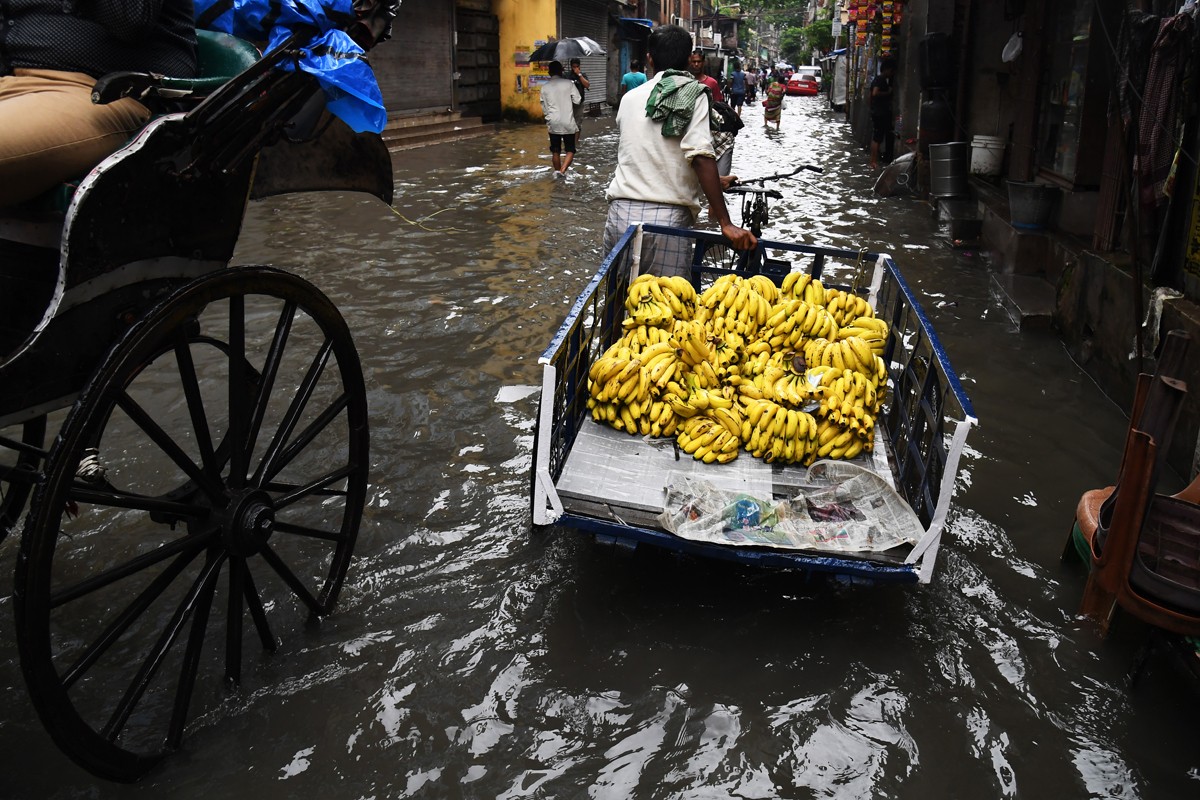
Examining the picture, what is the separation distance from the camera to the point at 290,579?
298 cm

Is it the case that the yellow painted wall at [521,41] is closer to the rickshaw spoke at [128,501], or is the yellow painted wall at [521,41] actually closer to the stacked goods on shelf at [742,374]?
the stacked goods on shelf at [742,374]

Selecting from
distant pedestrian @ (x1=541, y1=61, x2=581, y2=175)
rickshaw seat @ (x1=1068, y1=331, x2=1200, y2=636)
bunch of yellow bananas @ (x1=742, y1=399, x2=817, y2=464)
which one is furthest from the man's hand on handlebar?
distant pedestrian @ (x1=541, y1=61, x2=581, y2=175)

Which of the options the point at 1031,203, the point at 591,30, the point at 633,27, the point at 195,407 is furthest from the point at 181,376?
the point at 633,27

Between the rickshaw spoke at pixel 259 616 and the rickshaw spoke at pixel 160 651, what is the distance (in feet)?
0.74

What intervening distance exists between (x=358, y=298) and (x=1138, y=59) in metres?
5.87

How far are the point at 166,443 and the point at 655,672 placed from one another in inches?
71.2

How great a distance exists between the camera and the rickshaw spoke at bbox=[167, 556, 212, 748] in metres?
2.48

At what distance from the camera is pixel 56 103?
225 centimetres

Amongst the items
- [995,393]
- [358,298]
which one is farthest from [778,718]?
[358,298]

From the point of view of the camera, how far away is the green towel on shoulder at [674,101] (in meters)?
4.80

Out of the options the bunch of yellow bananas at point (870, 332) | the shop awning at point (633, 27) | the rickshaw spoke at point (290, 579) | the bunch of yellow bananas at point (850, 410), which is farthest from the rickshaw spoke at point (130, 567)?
the shop awning at point (633, 27)

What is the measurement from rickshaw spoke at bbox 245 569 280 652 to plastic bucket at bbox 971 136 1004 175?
10.9 m

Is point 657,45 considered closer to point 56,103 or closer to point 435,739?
point 56,103

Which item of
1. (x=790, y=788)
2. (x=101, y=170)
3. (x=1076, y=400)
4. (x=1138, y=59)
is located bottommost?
(x=790, y=788)
